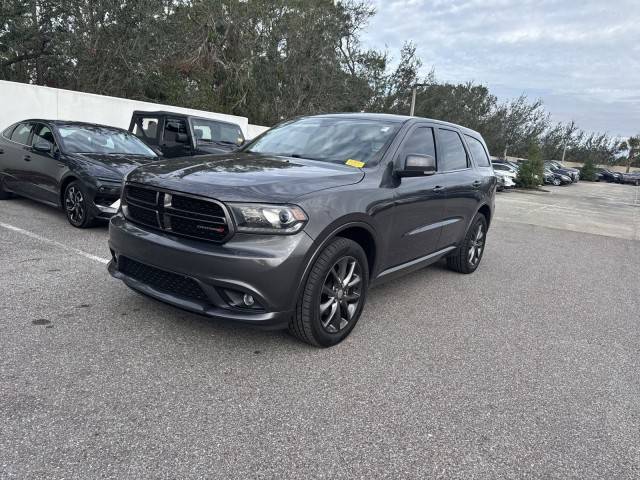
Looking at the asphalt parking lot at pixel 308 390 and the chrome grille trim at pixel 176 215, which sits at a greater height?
the chrome grille trim at pixel 176 215

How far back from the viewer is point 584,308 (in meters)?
5.09

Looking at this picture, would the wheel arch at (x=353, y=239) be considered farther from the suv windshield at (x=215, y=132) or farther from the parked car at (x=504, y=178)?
the parked car at (x=504, y=178)

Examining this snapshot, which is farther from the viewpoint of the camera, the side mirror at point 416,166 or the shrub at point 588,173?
the shrub at point 588,173

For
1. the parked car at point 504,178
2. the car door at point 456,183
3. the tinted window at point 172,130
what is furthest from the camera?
the parked car at point 504,178

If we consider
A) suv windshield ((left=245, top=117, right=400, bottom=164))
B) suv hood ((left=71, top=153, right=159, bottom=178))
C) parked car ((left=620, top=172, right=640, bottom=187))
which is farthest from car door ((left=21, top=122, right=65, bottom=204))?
parked car ((left=620, top=172, right=640, bottom=187))

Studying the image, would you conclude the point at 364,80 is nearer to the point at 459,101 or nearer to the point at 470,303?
the point at 459,101

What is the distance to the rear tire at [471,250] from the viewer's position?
227 inches

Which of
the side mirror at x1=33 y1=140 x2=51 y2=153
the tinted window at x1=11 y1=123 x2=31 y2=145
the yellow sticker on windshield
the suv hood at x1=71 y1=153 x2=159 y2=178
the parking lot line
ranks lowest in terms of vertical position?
the parking lot line

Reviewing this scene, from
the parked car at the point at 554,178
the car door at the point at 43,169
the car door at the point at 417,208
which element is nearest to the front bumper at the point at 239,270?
the car door at the point at 417,208

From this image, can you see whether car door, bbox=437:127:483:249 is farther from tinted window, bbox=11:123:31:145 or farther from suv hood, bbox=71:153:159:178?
tinted window, bbox=11:123:31:145

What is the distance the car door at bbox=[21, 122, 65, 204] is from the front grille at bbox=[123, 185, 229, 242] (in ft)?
13.0

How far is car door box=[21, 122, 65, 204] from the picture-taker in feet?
21.7

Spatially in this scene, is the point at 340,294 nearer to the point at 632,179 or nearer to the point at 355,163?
the point at 355,163

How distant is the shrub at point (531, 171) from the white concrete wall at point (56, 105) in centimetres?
2233
